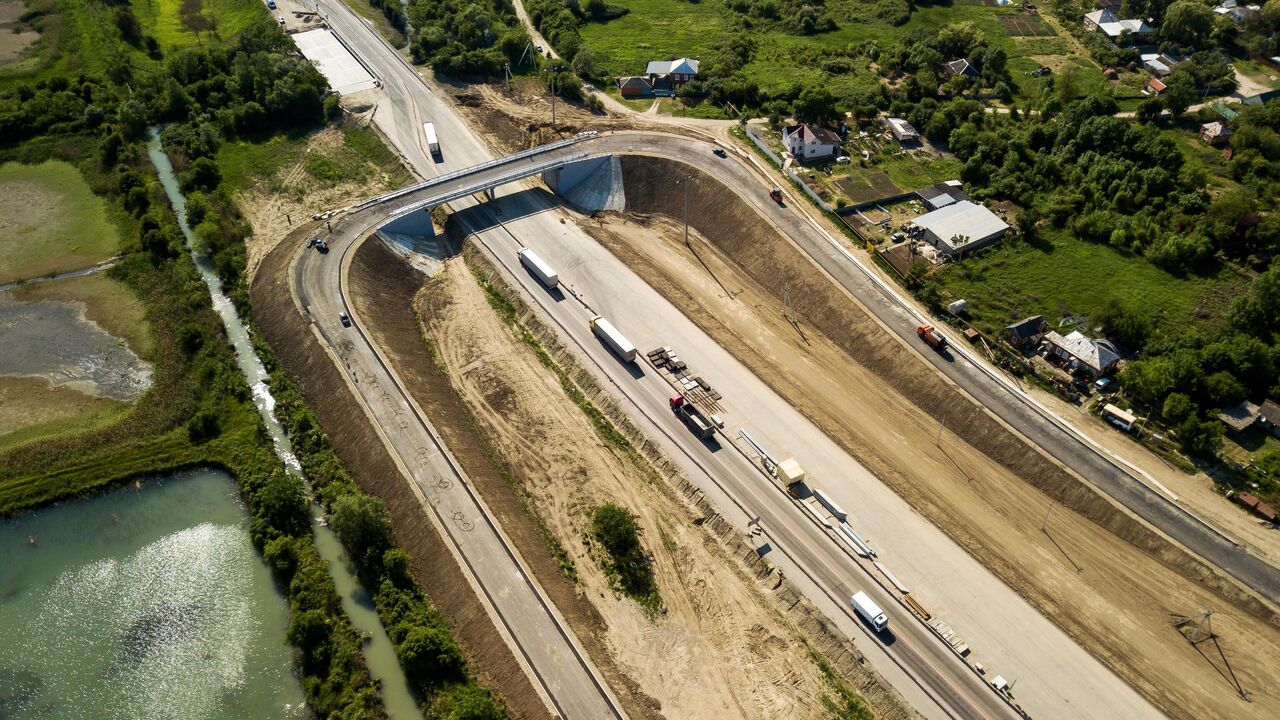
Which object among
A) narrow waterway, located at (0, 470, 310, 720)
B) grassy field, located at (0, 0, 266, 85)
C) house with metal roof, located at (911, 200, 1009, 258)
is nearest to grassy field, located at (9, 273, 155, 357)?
narrow waterway, located at (0, 470, 310, 720)

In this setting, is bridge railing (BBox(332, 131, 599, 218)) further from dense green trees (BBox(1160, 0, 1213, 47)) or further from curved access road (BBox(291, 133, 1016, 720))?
dense green trees (BBox(1160, 0, 1213, 47))

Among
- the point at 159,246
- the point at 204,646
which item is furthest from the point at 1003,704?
the point at 159,246

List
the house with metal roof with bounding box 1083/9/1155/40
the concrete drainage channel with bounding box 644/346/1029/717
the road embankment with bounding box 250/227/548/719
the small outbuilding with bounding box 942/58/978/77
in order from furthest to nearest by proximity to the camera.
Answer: the house with metal roof with bounding box 1083/9/1155/40, the small outbuilding with bounding box 942/58/978/77, the concrete drainage channel with bounding box 644/346/1029/717, the road embankment with bounding box 250/227/548/719

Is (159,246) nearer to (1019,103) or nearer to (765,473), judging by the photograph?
(765,473)

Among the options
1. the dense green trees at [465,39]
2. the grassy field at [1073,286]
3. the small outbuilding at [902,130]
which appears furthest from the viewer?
the dense green trees at [465,39]

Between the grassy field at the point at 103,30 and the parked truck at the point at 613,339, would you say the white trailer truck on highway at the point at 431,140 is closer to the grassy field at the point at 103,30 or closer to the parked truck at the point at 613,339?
the parked truck at the point at 613,339

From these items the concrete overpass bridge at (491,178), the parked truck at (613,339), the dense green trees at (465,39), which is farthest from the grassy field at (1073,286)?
the dense green trees at (465,39)
